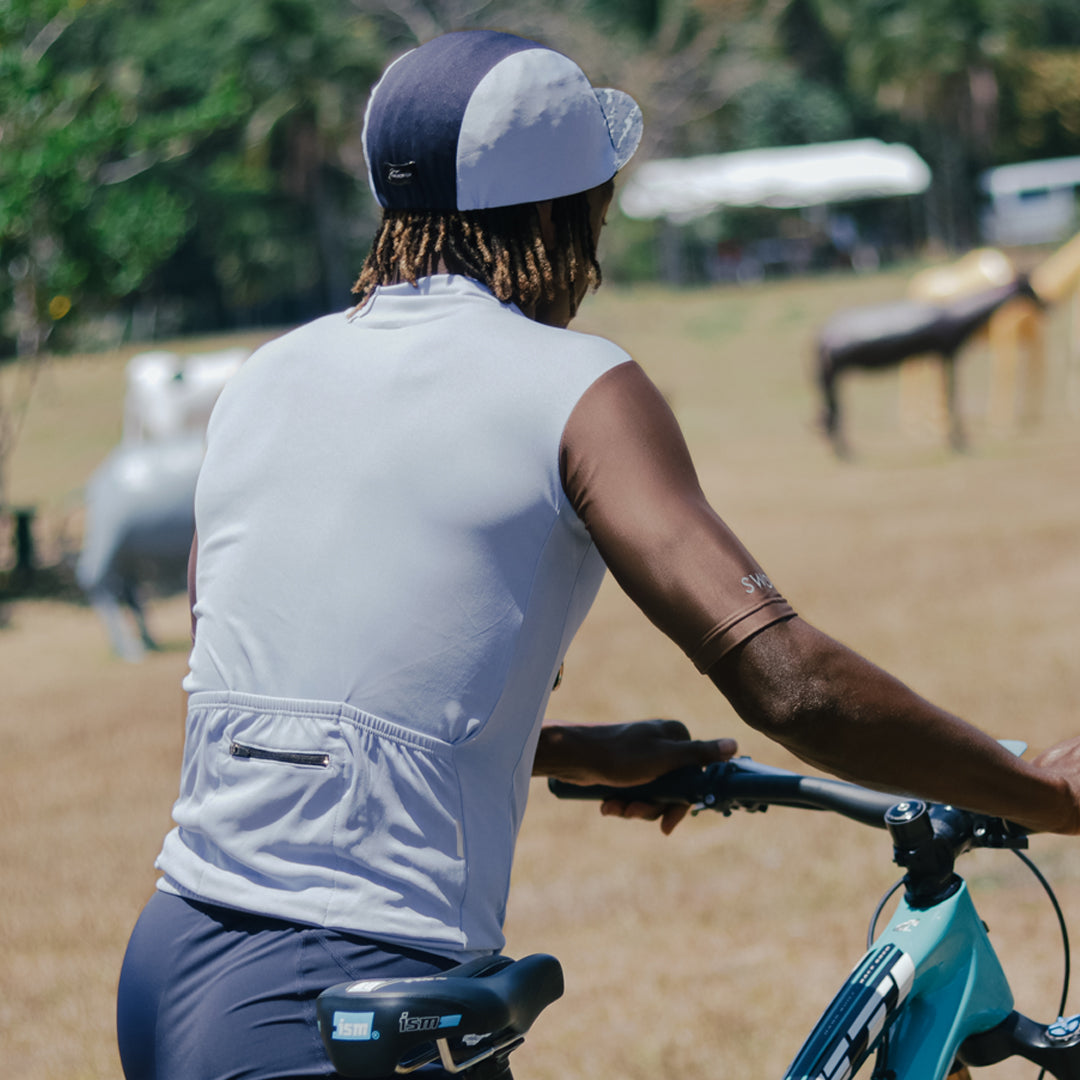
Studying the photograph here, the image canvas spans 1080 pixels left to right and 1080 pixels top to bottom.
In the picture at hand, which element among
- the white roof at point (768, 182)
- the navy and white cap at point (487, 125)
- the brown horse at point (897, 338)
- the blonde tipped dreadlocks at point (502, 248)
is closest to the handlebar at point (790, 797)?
the blonde tipped dreadlocks at point (502, 248)

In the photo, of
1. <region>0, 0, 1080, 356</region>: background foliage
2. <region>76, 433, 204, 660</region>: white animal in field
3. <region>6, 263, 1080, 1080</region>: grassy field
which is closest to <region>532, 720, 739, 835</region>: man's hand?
<region>6, 263, 1080, 1080</region>: grassy field

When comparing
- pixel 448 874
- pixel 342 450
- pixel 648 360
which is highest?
pixel 342 450

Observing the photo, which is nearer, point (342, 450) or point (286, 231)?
point (342, 450)

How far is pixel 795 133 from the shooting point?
51812 mm

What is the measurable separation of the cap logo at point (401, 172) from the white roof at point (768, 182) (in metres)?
39.9

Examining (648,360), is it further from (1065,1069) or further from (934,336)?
(1065,1069)

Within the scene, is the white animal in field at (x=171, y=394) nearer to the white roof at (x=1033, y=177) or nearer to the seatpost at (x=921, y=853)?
the seatpost at (x=921, y=853)

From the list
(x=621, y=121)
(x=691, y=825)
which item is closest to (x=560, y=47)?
(x=691, y=825)

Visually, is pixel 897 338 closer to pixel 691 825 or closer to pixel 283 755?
pixel 691 825

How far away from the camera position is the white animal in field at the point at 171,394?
1309 cm

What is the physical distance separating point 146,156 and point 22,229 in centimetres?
330

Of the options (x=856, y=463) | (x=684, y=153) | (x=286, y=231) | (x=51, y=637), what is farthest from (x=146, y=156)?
(x=684, y=153)

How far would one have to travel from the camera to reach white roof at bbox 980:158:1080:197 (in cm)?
4738

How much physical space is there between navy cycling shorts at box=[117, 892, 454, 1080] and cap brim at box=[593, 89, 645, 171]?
80 cm
